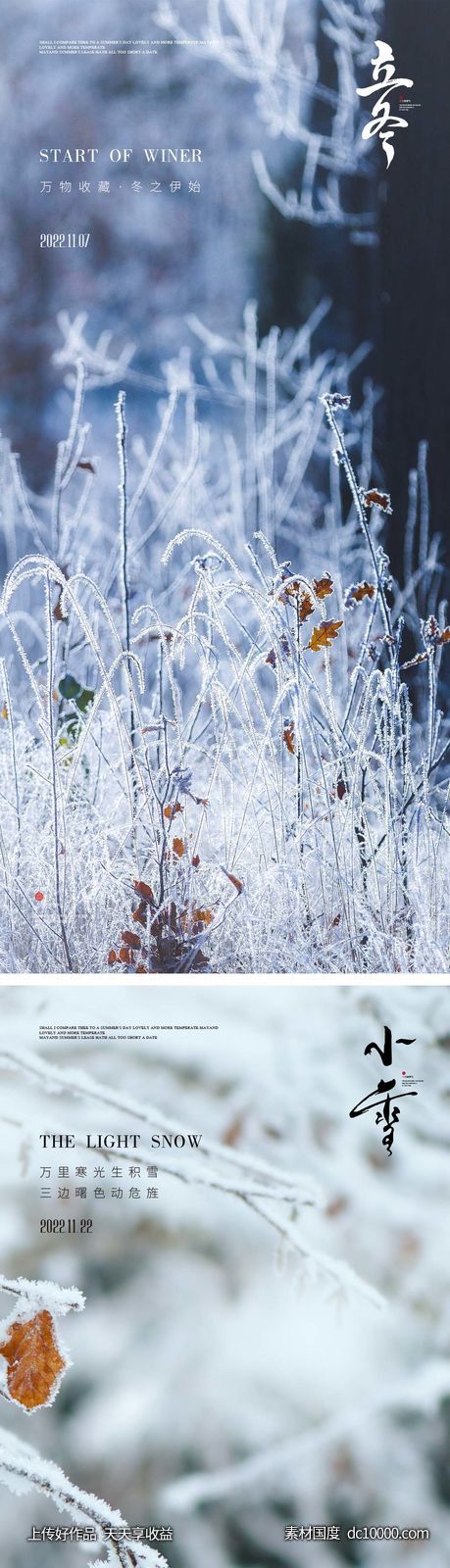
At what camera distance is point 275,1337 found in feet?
5.76

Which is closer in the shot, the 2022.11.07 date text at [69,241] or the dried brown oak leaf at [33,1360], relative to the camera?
the dried brown oak leaf at [33,1360]

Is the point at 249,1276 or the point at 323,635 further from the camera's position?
the point at 323,635

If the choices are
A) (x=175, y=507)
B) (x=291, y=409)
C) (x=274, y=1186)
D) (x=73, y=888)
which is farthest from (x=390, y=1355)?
(x=291, y=409)

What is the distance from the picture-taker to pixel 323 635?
195 centimetres

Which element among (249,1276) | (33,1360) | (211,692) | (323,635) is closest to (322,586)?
(323,635)

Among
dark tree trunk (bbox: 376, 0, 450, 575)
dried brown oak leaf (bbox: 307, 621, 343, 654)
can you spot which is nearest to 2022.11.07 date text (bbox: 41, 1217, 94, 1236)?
dried brown oak leaf (bbox: 307, 621, 343, 654)

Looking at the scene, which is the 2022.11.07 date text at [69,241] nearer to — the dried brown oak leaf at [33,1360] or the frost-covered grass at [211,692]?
the frost-covered grass at [211,692]

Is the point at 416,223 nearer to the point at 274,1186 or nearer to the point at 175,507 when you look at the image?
the point at 175,507

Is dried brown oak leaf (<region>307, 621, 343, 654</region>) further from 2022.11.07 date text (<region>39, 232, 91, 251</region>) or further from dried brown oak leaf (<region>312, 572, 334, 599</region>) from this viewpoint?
2022.11.07 date text (<region>39, 232, 91, 251</region>)

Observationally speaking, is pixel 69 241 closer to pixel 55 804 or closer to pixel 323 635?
pixel 323 635

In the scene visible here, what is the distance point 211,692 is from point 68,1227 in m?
0.85

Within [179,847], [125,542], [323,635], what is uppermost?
[125,542]

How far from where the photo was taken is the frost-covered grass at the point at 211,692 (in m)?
1.92

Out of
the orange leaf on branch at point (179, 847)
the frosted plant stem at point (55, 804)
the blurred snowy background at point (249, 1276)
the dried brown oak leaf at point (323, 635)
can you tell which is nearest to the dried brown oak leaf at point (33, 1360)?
the blurred snowy background at point (249, 1276)
